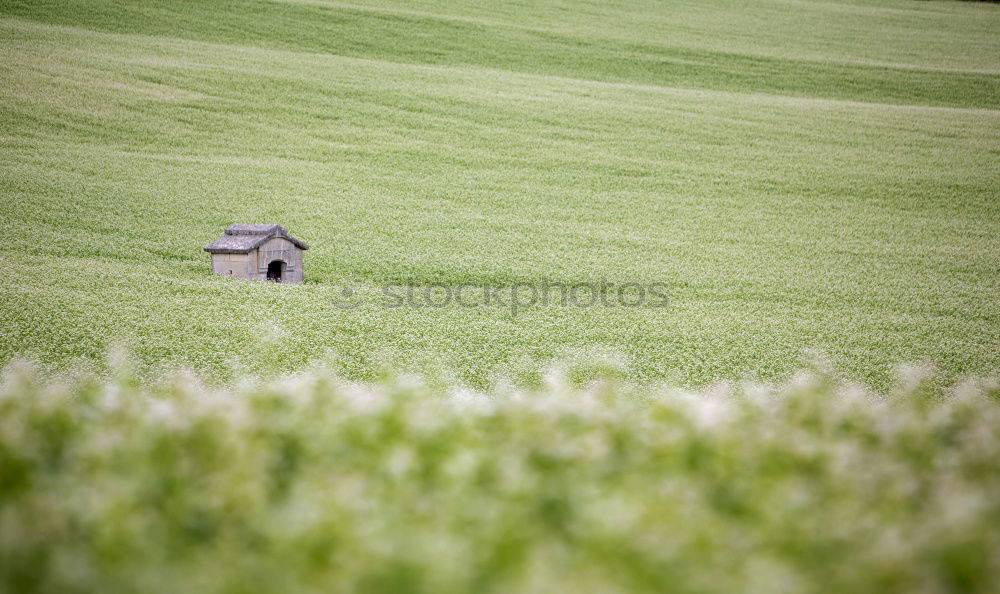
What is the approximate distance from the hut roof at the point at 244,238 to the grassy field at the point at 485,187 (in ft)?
2.22

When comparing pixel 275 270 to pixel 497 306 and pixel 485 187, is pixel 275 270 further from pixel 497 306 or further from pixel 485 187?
pixel 485 187

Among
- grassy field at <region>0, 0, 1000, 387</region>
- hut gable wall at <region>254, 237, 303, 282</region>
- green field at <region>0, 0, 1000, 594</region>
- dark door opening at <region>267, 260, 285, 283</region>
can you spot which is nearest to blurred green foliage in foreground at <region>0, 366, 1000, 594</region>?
green field at <region>0, 0, 1000, 594</region>

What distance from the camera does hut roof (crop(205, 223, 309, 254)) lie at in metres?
11.3

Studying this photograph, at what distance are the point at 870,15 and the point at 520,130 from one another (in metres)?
29.7

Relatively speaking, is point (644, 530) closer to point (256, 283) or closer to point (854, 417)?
point (854, 417)

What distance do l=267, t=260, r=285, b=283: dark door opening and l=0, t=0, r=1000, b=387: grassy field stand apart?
1.86 ft

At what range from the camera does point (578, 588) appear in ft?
7.73

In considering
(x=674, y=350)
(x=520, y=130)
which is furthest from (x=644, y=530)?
(x=520, y=130)

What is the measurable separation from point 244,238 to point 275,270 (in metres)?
0.83

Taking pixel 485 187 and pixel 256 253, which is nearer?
pixel 256 253

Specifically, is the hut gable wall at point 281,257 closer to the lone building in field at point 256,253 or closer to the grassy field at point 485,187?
the lone building in field at point 256,253

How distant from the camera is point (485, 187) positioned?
17531 mm

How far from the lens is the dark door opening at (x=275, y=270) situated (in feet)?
38.7

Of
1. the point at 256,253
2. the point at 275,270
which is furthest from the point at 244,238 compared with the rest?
the point at 275,270
